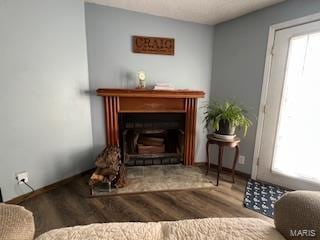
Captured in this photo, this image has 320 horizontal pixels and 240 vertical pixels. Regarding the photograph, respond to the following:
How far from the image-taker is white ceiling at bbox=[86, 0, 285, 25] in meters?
2.04

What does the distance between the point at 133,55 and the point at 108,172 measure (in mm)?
1592

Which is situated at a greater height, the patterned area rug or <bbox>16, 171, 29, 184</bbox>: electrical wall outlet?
<bbox>16, 171, 29, 184</bbox>: electrical wall outlet

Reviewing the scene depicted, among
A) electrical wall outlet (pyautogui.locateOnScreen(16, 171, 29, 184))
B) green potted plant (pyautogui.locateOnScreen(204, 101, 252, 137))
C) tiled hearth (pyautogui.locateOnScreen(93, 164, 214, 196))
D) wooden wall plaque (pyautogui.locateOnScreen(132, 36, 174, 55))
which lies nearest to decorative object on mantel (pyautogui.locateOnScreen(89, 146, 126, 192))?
tiled hearth (pyautogui.locateOnScreen(93, 164, 214, 196))

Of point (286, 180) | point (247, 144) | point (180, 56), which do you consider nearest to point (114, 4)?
point (180, 56)

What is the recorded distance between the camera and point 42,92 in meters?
1.90

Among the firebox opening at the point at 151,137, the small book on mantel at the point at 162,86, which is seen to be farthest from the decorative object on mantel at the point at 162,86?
the firebox opening at the point at 151,137

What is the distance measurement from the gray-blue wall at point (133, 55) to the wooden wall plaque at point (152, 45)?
61 millimetres

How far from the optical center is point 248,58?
7.72ft

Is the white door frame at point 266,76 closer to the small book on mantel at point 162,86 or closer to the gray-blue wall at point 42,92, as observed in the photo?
the small book on mantel at point 162,86

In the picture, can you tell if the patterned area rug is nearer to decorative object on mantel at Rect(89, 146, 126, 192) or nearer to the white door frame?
the white door frame

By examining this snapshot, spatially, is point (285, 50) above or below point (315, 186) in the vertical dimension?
above

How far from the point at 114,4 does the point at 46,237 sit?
2.43 metres

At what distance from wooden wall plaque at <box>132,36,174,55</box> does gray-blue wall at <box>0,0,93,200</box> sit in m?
0.68

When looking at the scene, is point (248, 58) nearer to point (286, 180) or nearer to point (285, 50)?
point (285, 50)
